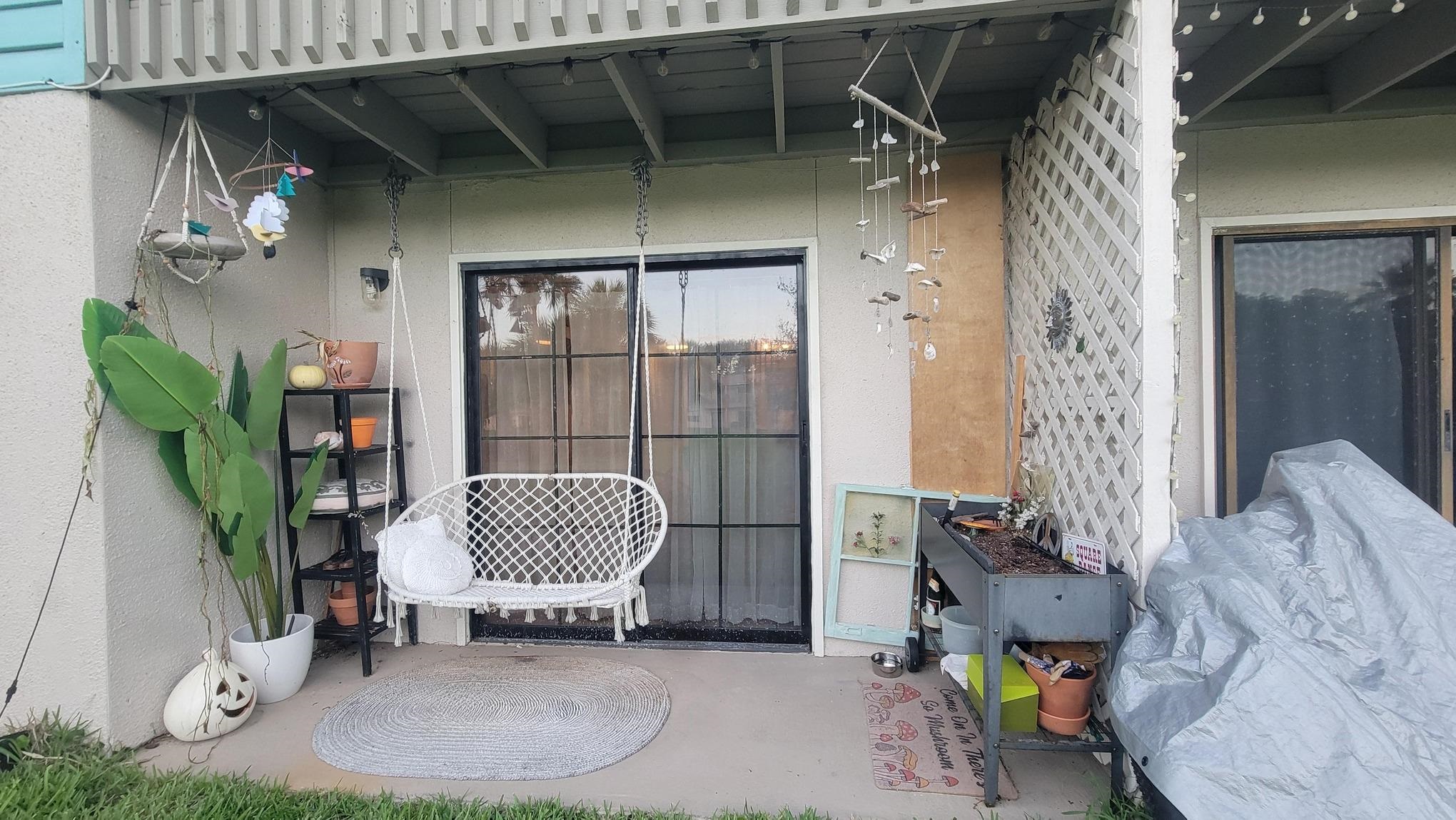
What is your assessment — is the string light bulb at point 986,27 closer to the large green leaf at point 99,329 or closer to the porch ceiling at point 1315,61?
the porch ceiling at point 1315,61

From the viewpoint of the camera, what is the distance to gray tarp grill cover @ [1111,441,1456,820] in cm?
118

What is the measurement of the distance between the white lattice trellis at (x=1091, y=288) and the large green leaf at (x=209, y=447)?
9.86ft

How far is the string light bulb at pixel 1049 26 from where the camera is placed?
5.86 feet

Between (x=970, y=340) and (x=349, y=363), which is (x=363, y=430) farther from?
(x=970, y=340)

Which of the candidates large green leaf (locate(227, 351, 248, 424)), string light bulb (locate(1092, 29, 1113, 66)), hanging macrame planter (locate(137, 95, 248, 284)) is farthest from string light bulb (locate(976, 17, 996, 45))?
large green leaf (locate(227, 351, 248, 424))

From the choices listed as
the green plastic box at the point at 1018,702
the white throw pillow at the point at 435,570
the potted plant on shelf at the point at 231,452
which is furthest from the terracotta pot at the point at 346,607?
the green plastic box at the point at 1018,702

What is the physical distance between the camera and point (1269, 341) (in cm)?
243

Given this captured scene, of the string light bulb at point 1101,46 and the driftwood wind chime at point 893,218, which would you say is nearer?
the string light bulb at point 1101,46

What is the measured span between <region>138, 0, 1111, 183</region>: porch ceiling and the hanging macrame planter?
15cm

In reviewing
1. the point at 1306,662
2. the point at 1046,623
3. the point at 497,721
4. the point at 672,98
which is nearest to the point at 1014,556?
the point at 1046,623

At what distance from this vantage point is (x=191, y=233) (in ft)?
6.57

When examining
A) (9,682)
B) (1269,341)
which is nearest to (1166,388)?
(1269,341)

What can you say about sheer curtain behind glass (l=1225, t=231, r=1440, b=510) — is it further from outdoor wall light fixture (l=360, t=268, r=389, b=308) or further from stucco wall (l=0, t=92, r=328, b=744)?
stucco wall (l=0, t=92, r=328, b=744)

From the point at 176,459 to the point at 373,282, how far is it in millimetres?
983
